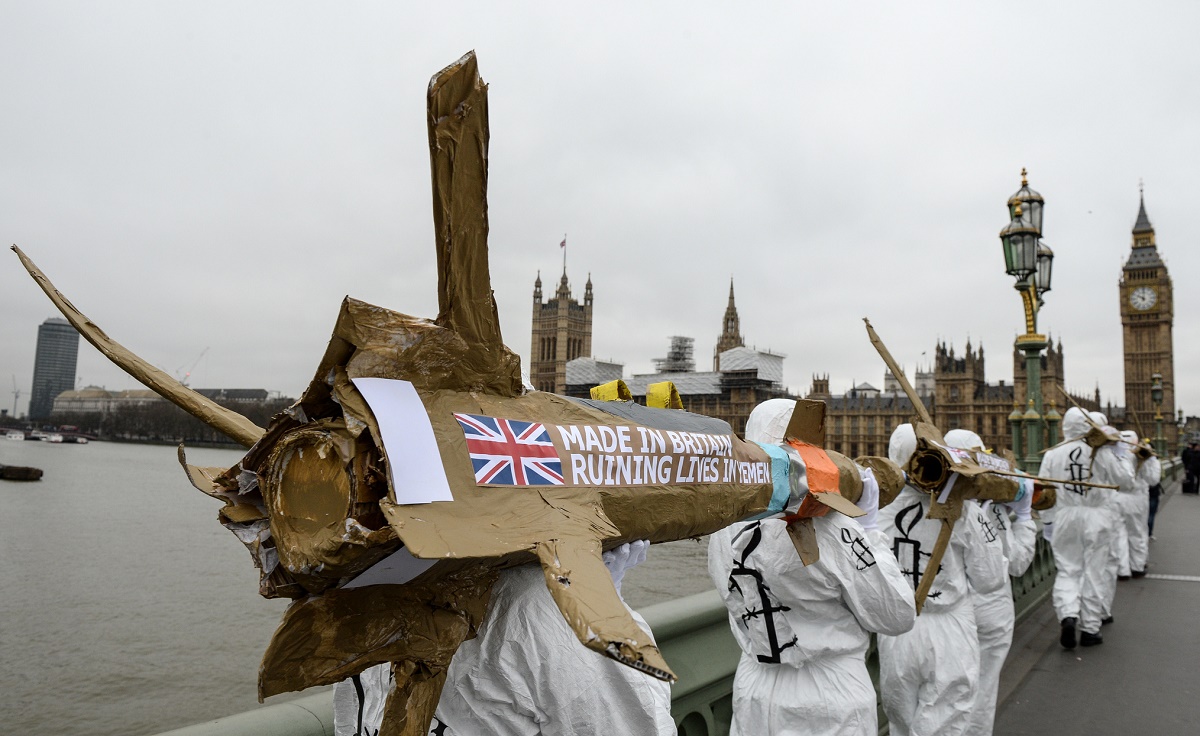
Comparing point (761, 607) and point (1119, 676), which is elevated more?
point (761, 607)

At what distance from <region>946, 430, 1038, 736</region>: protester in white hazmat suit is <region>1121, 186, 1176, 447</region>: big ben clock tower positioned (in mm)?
87856

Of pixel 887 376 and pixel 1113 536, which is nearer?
pixel 1113 536

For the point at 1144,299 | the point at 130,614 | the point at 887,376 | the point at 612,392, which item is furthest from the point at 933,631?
the point at 1144,299

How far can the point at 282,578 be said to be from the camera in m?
1.33

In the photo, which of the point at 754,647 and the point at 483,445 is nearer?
the point at 483,445

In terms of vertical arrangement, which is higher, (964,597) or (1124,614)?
(964,597)

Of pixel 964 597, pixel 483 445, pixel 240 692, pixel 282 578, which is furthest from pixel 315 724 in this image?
pixel 240 692

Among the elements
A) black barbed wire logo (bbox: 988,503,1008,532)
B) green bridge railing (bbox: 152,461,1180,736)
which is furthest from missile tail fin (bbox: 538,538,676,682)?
black barbed wire logo (bbox: 988,503,1008,532)

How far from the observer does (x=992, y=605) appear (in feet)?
15.5

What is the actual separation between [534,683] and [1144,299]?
95643mm

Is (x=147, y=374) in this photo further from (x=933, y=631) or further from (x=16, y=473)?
(x=16, y=473)

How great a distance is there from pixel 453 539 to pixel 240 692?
1214cm

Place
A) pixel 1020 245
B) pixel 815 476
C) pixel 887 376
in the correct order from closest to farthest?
pixel 815 476
pixel 1020 245
pixel 887 376

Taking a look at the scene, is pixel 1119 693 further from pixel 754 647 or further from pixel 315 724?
pixel 315 724
